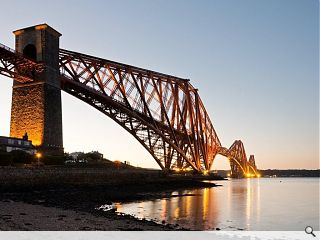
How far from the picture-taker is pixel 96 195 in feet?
113

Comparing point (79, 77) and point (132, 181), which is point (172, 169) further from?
point (79, 77)

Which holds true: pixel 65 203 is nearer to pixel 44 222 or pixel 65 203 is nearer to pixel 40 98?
pixel 44 222

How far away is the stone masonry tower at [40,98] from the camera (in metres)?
40.7

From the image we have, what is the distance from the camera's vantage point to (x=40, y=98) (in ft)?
135

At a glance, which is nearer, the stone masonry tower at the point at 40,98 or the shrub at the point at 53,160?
the shrub at the point at 53,160

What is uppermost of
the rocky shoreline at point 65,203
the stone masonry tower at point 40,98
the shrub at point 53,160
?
the stone masonry tower at point 40,98

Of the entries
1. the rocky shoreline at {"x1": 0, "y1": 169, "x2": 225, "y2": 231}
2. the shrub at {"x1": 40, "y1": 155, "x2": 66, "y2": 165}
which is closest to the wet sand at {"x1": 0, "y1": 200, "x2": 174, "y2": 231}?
the rocky shoreline at {"x1": 0, "y1": 169, "x2": 225, "y2": 231}

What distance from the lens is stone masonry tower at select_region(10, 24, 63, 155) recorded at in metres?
40.7

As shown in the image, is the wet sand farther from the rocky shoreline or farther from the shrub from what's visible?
the shrub

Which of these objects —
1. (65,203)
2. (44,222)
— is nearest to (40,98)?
(65,203)

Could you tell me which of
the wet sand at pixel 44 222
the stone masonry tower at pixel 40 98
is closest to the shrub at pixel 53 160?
the stone masonry tower at pixel 40 98

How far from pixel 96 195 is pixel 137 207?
5.78 m

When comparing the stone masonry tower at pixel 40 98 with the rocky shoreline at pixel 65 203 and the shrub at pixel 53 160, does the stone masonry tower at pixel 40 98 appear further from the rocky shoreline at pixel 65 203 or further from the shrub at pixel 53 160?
the rocky shoreline at pixel 65 203

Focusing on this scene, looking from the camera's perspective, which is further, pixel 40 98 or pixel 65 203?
pixel 40 98
